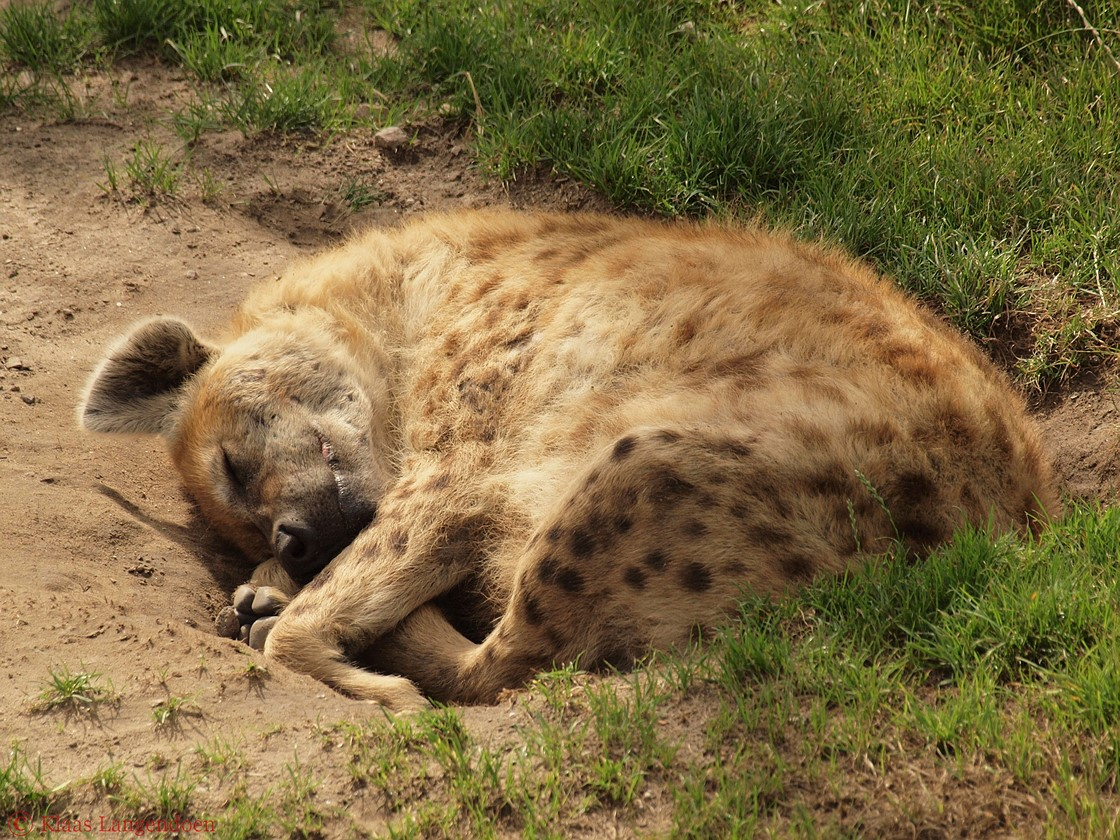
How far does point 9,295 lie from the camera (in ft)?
15.3

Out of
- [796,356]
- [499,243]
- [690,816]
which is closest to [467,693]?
[690,816]

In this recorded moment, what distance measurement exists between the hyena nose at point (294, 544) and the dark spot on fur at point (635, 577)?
3.67ft

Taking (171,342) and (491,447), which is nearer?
(491,447)

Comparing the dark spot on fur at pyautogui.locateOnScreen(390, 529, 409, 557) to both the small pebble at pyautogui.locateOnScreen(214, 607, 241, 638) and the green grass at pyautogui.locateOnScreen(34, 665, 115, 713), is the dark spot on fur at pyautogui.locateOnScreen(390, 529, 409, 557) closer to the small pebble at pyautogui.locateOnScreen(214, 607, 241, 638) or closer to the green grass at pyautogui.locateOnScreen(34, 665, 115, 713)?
the small pebble at pyautogui.locateOnScreen(214, 607, 241, 638)

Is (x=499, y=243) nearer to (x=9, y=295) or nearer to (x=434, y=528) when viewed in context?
(x=434, y=528)

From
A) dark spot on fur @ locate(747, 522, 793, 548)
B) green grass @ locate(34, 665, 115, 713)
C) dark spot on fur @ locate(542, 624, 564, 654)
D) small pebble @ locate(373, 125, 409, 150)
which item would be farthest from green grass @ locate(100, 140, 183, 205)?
dark spot on fur @ locate(747, 522, 793, 548)

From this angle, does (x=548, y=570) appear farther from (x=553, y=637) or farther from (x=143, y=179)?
(x=143, y=179)

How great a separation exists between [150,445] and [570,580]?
2026 mm

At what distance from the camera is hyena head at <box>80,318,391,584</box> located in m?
3.61

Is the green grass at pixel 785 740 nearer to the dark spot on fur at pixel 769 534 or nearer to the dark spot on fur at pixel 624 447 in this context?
the dark spot on fur at pixel 769 534

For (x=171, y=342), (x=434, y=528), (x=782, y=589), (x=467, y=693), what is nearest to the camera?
(x=782, y=589)

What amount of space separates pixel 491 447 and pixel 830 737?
1433 mm

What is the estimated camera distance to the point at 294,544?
140 inches

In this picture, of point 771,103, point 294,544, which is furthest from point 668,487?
point 771,103
